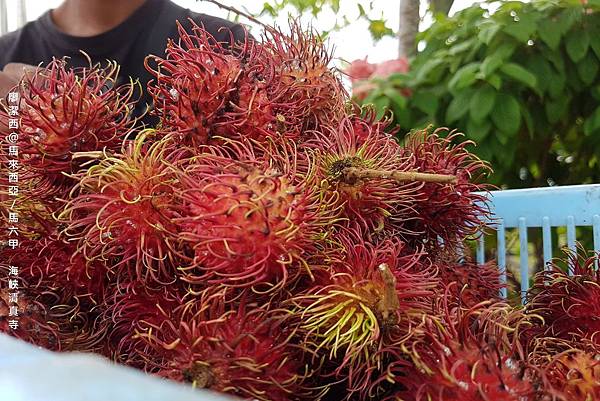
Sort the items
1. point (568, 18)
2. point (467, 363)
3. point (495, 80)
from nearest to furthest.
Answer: point (467, 363) → point (495, 80) → point (568, 18)

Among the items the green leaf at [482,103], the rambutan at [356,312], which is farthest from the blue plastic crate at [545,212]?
the rambutan at [356,312]

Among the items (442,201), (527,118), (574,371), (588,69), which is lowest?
(574,371)

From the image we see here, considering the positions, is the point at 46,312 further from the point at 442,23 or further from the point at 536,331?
the point at 442,23

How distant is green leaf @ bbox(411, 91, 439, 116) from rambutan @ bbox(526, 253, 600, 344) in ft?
1.97

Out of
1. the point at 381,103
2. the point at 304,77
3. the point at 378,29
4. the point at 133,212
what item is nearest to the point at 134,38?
the point at 381,103

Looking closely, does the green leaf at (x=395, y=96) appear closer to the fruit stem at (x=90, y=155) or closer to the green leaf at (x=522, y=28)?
the green leaf at (x=522, y=28)

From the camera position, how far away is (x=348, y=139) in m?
0.55

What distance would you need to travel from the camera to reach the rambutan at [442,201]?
0.61 meters

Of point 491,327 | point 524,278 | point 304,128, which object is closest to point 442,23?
point 524,278

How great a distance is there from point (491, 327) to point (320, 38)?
34 cm

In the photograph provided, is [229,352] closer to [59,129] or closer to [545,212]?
[59,129]

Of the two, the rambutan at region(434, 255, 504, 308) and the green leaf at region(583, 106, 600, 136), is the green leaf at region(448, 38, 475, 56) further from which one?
the rambutan at region(434, 255, 504, 308)

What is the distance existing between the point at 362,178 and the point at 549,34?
798mm

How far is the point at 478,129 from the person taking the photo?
3.61 ft
